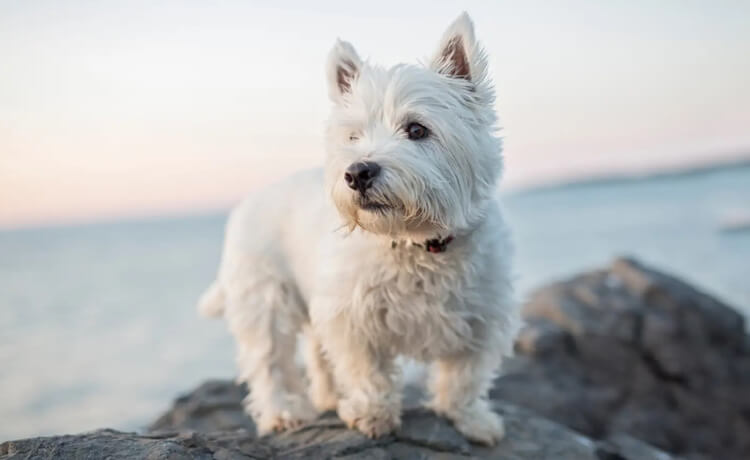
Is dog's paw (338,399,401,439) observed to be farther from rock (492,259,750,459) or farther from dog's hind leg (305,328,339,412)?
rock (492,259,750,459)

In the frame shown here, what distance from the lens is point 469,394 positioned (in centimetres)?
438

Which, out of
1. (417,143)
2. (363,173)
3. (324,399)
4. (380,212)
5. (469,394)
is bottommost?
(324,399)

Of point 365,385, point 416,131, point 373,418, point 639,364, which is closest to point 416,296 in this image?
point 365,385

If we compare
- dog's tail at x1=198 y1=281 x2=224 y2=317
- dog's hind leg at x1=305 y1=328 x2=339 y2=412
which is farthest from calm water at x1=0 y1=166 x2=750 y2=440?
dog's tail at x1=198 y1=281 x2=224 y2=317

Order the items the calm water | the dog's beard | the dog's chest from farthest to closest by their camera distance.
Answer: the calm water, the dog's chest, the dog's beard

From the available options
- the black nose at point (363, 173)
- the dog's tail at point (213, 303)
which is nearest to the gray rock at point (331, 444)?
the dog's tail at point (213, 303)

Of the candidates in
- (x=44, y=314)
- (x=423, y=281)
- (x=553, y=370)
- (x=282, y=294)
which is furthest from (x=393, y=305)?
(x=44, y=314)

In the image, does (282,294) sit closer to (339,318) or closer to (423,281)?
(339,318)

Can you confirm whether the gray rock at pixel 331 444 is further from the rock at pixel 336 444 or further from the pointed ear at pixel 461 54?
the pointed ear at pixel 461 54

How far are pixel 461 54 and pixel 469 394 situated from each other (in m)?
2.14

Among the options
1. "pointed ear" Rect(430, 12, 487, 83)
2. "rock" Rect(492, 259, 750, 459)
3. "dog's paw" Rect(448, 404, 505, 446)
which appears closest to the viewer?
"pointed ear" Rect(430, 12, 487, 83)

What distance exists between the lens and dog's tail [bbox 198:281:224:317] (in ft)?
17.3

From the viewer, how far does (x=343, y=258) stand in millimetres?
3994

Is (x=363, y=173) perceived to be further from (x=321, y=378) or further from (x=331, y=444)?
(x=321, y=378)
